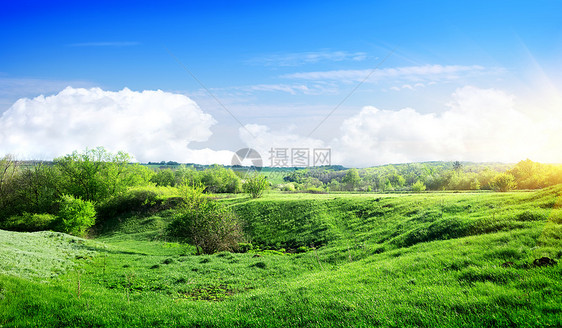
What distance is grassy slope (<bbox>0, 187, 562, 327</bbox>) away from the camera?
26.7ft

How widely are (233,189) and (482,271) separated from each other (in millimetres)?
102272

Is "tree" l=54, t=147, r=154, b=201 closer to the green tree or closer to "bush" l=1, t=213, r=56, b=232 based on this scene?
→ "bush" l=1, t=213, r=56, b=232

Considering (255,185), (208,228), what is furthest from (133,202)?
(208,228)

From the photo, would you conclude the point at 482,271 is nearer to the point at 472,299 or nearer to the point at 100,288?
the point at 472,299

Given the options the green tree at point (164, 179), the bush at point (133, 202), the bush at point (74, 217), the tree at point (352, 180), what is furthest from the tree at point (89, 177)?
the tree at point (352, 180)

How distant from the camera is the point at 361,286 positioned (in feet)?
38.4

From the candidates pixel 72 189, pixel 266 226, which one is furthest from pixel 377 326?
pixel 72 189

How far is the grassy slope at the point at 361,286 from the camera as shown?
8.13 metres

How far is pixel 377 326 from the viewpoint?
26.0 feet

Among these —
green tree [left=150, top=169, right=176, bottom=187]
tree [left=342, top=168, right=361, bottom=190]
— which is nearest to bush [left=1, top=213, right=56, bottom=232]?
green tree [left=150, top=169, right=176, bottom=187]

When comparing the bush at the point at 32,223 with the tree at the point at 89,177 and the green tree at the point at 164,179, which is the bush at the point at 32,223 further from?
the green tree at the point at 164,179

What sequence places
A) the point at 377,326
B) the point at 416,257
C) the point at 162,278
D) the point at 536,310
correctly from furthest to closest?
the point at 162,278, the point at 416,257, the point at 377,326, the point at 536,310

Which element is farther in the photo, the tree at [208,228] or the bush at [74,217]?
the bush at [74,217]

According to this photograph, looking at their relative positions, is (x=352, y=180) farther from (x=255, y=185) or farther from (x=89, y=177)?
(x=89, y=177)
